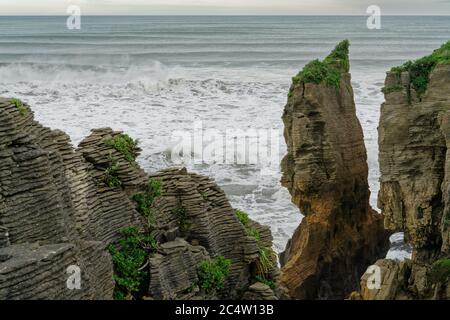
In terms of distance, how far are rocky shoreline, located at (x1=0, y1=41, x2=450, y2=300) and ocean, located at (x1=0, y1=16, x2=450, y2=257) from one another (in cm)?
286

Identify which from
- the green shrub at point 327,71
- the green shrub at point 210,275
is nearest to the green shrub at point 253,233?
the green shrub at point 210,275

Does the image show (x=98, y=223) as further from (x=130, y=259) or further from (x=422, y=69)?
(x=422, y=69)

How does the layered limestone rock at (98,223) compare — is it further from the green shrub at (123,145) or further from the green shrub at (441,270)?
the green shrub at (441,270)

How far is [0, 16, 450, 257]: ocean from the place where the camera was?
28922mm

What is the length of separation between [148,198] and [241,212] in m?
3.21

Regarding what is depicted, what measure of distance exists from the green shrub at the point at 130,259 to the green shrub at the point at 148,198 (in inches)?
17.1

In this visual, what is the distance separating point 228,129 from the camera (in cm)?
3619

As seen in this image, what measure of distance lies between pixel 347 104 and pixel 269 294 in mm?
8837

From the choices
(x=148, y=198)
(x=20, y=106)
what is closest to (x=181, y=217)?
(x=148, y=198)

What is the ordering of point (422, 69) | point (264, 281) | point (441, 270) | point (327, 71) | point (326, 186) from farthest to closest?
point (327, 71) < point (326, 186) < point (422, 69) < point (441, 270) < point (264, 281)

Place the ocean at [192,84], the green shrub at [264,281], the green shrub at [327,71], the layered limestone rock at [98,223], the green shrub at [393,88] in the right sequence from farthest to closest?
the ocean at [192,84]
the green shrub at [327,71]
the green shrub at [393,88]
the green shrub at [264,281]
the layered limestone rock at [98,223]

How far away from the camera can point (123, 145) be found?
12219 mm

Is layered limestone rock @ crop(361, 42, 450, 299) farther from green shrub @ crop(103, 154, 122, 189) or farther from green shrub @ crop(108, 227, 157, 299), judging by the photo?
green shrub @ crop(103, 154, 122, 189)

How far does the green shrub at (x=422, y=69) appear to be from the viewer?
1625 centimetres
